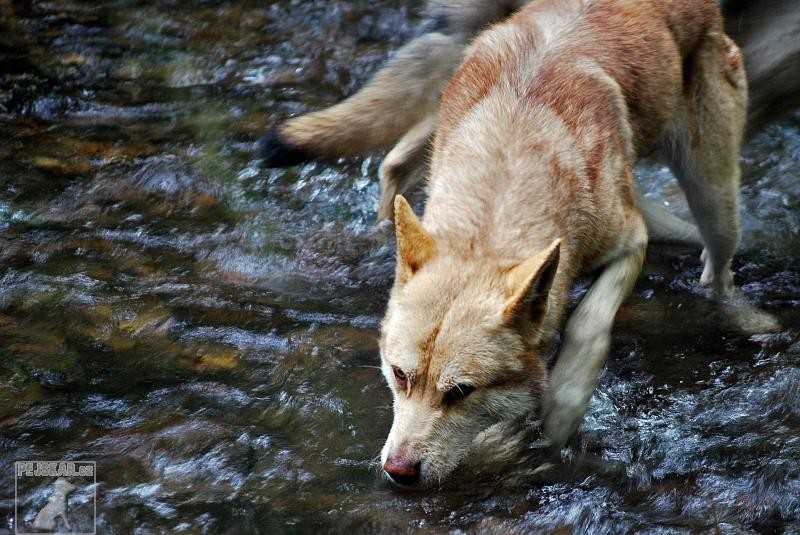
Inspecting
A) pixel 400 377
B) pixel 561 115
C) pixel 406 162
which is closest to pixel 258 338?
pixel 406 162

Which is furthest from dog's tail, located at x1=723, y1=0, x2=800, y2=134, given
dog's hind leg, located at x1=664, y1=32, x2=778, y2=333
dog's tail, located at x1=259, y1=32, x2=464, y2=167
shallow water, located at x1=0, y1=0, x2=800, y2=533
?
dog's tail, located at x1=259, y1=32, x2=464, y2=167

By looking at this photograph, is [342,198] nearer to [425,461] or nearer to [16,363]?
[16,363]

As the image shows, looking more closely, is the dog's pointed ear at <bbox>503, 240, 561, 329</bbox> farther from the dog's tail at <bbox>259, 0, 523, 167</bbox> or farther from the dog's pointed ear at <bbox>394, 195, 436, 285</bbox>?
Answer: the dog's tail at <bbox>259, 0, 523, 167</bbox>

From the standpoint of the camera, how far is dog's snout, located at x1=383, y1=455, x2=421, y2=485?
195 inches

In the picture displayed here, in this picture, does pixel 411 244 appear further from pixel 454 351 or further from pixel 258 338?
pixel 258 338

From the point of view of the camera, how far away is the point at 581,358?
568cm

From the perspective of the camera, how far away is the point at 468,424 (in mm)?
5172

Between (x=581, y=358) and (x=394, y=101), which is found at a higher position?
(x=394, y=101)

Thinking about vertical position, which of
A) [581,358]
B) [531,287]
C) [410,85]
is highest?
[531,287]

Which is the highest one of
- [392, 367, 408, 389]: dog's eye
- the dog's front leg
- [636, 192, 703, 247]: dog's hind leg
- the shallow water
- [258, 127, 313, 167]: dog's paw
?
[258, 127, 313, 167]: dog's paw

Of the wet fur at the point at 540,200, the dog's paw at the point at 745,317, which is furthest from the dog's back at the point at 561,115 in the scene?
the dog's paw at the point at 745,317

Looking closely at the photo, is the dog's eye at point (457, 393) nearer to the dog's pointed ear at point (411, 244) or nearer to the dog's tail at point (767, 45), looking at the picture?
the dog's pointed ear at point (411, 244)

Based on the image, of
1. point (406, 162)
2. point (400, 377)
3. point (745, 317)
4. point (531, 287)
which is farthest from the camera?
point (406, 162)

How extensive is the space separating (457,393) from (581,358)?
100cm
